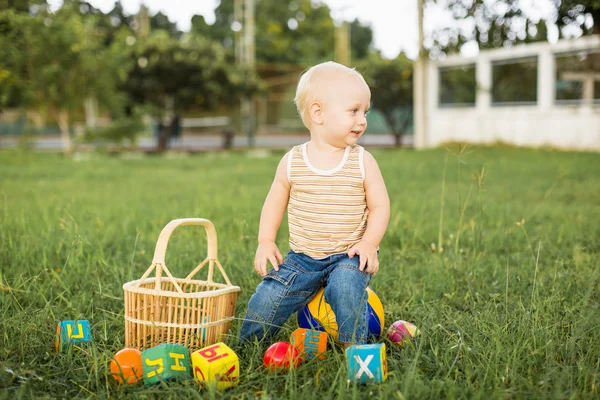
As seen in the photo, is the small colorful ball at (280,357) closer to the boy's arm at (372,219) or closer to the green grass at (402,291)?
the green grass at (402,291)

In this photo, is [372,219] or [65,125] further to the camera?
[65,125]

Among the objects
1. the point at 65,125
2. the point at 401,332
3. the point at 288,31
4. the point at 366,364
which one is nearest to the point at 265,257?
the point at 401,332

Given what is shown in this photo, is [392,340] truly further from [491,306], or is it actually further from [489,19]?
[489,19]

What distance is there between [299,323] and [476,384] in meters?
0.91

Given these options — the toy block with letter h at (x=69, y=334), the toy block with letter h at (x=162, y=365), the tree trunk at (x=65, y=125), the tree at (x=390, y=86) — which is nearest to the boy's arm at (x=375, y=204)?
the toy block with letter h at (x=162, y=365)

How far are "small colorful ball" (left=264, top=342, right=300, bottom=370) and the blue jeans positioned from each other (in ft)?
0.81

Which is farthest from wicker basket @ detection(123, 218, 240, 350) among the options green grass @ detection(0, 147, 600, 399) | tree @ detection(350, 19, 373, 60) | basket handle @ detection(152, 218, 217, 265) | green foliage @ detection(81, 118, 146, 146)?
tree @ detection(350, 19, 373, 60)

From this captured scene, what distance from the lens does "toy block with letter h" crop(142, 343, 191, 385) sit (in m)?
2.34

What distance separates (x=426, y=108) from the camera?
20.6 m

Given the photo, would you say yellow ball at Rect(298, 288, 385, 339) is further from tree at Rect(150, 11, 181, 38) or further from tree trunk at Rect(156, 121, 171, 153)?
tree at Rect(150, 11, 181, 38)

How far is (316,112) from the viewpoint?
285 centimetres

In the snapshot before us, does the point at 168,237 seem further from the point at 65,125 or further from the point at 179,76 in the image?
the point at 179,76

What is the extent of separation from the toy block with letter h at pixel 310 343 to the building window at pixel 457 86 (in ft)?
58.4

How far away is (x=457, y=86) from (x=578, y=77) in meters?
4.12
